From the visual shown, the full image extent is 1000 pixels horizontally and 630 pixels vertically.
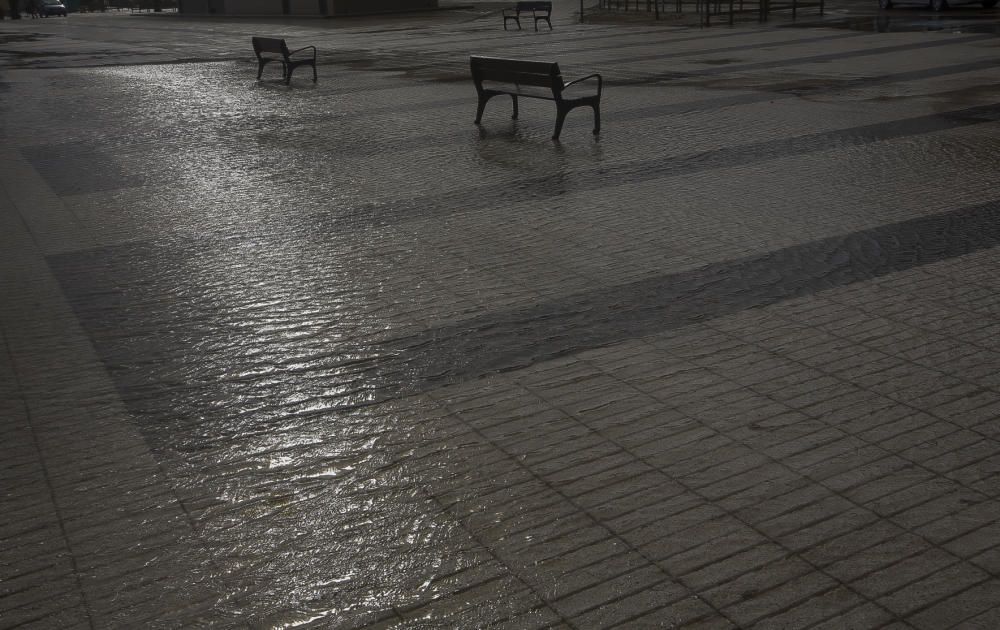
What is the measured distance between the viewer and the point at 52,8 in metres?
63.6

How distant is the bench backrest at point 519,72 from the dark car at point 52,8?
60.7 meters

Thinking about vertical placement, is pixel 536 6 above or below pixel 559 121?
above

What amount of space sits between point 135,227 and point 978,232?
5.84 m

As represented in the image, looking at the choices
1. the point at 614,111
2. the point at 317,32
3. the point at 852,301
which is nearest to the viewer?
the point at 852,301

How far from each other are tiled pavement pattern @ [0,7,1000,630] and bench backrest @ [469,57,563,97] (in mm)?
734

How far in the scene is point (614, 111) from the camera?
12.5 m

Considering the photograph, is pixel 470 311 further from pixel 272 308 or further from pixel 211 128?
pixel 211 128

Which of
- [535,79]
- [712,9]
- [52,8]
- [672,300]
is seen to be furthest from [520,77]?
[52,8]

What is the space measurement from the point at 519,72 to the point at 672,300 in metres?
6.10

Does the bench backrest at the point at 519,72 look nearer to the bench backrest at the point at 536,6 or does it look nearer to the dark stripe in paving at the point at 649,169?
the dark stripe in paving at the point at 649,169

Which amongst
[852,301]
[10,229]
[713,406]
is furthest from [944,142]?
[10,229]

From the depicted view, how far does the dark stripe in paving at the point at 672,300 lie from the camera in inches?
192

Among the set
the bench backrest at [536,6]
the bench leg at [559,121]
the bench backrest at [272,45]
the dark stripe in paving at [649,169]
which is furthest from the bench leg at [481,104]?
the bench backrest at [536,6]

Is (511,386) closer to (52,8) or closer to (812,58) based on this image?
(812,58)
